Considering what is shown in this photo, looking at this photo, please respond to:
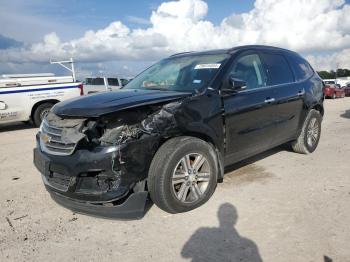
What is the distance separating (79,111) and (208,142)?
151cm

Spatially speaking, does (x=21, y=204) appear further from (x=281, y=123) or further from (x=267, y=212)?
(x=281, y=123)

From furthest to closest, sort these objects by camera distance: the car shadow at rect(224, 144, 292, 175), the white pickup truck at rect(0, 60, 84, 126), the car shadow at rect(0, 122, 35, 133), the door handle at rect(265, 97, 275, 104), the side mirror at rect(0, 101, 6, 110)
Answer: the car shadow at rect(0, 122, 35, 133), the white pickup truck at rect(0, 60, 84, 126), the side mirror at rect(0, 101, 6, 110), the car shadow at rect(224, 144, 292, 175), the door handle at rect(265, 97, 275, 104)

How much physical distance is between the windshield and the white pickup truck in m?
6.54

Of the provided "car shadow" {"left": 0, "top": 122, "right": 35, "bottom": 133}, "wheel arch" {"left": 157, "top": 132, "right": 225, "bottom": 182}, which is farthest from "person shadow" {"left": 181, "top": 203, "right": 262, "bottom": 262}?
"car shadow" {"left": 0, "top": 122, "right": 35, "bottom": 133}

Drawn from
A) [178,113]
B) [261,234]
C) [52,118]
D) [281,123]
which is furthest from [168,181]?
[281,123]

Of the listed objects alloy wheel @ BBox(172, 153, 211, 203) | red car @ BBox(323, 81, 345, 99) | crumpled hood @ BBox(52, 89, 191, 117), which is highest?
crumpled hood @ BBox(52, 89, 191, 117)

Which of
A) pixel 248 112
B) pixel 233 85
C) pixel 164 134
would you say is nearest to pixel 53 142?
pixel 164 134

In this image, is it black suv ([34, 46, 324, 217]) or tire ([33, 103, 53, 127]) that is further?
tire ([33, 103, 53, 127])

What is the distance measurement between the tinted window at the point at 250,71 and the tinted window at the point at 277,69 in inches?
7.9

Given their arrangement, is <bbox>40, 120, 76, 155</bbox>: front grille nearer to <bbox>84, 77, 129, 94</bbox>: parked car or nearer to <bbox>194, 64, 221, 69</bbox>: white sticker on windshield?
<bbox>194, 64, 221, 69</bbox>: white sticker on windshield

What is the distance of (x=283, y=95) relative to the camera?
521 cm

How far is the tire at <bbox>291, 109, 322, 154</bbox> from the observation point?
605cm

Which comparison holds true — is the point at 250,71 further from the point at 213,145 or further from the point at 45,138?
the point at 45,138

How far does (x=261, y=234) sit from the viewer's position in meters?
3.33
